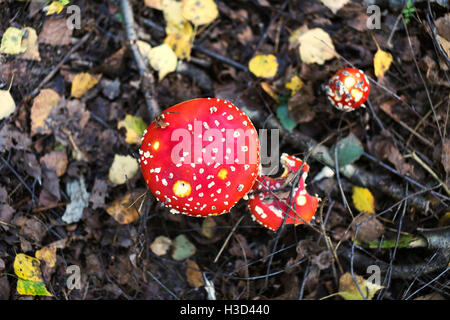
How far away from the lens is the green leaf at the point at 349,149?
109 inches

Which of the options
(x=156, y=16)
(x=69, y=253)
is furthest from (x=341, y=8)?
(x=69, y=253)

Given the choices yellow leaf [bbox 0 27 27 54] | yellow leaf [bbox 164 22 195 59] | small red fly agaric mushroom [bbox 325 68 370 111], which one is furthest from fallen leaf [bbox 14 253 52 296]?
small red fly agaric mushroom [bbox 325 68 370 111]

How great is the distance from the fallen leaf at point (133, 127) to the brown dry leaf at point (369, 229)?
6.38 feet

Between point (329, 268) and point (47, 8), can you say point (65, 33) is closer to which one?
point (47, 8)

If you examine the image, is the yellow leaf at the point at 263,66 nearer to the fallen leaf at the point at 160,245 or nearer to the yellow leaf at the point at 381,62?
the yellow leaf at the point at 381,62

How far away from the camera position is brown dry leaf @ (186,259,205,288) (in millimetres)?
2779

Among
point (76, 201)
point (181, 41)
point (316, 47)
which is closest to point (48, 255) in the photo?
point (76, 201)

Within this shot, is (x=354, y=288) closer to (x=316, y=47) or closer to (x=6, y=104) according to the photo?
(x=316, y=47)

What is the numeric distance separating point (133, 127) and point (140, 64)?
21.5 inches

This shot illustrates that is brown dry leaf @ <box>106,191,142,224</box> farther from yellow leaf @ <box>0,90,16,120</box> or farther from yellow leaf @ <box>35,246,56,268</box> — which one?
yellow leaf @ <box>0,90,16,120</box>

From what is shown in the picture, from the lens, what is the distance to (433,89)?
2889 millimetres

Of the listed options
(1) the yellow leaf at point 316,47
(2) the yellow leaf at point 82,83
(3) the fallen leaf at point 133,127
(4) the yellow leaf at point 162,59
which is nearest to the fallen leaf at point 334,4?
(1) the yellow leaf at point 316,47

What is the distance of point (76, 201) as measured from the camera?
2.77 meters
